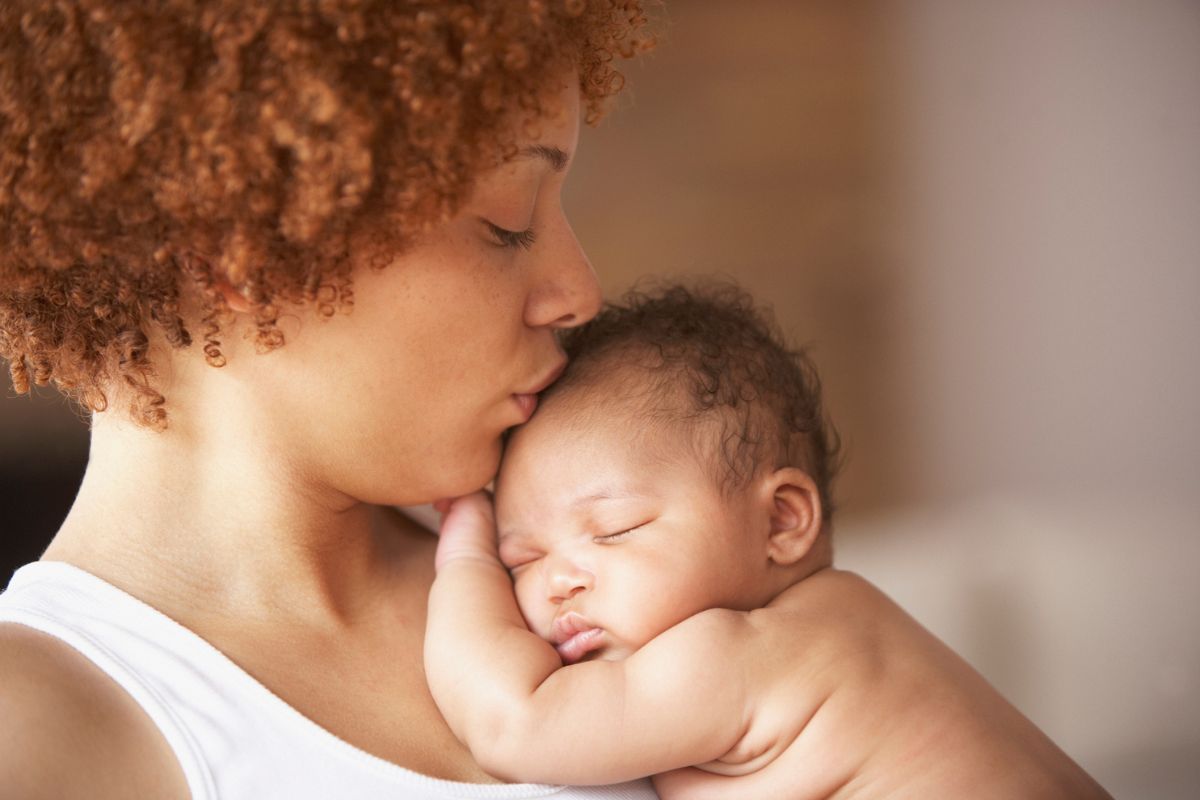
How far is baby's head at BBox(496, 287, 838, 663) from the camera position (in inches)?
44.4

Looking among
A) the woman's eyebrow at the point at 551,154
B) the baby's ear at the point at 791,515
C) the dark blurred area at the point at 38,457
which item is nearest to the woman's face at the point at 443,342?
the woman's eyebrow at the point at 551,154

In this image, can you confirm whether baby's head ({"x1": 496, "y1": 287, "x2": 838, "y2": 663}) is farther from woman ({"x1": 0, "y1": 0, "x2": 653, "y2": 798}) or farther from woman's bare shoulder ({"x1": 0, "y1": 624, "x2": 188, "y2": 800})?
woman's bare shoulder ({"x1": 0, "y1": 624, "x2": 188, "y2": 800})

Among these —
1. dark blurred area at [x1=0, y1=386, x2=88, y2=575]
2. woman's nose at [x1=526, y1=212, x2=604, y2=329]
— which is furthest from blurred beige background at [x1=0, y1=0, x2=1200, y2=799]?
woman's nose at [x1=526, y1=212, x2=604, y2=329]

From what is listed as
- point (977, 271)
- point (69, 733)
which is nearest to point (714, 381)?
point (69, 733)

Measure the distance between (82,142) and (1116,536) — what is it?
231 centimetres

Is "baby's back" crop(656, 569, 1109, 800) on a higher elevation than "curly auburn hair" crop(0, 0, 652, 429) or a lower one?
lower

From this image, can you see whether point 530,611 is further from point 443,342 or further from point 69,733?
point 69,733

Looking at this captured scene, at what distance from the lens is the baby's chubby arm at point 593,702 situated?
102 centimetres

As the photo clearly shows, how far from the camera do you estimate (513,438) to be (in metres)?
1.25

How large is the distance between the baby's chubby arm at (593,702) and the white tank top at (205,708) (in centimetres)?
5

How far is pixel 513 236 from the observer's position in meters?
1.11

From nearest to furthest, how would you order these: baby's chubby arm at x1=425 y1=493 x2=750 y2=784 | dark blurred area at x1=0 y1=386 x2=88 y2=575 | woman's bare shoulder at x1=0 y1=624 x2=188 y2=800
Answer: woman's bare shoulder at x1=0 y1=624 x2=188 y2=800 → baby's chubby arm at x1=425 y1=493 x2=750 y2=784 → dark blurred area at x1=0 y1=386 x2=88 y2=575

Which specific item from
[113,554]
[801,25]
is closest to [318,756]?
[113,554]

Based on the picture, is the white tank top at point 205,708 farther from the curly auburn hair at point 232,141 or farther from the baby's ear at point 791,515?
the baby's ear at point 791,515
